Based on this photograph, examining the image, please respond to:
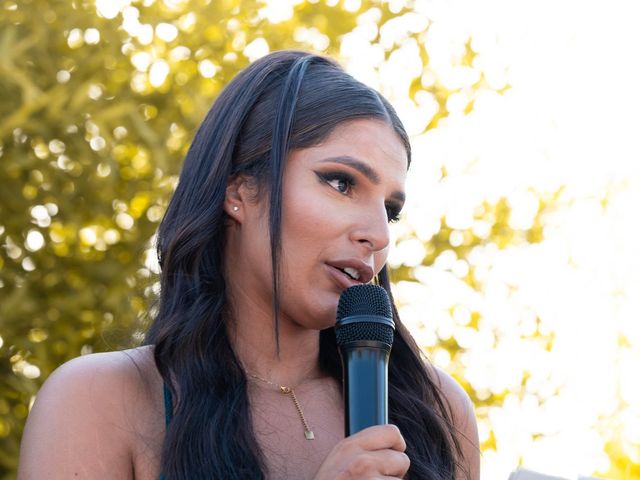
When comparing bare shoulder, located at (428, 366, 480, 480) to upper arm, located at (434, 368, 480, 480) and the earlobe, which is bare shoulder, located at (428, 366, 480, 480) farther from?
the earlobe

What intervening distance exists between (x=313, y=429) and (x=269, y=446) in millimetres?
173

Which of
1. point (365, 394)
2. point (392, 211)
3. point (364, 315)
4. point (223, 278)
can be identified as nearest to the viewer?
point (365, 394)

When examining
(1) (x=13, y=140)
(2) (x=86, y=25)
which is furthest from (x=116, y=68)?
(1) (x=13, y=140)

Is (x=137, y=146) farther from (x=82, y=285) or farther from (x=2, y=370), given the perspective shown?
(x=2, y=370)

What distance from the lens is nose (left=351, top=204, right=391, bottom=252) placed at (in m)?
2.93

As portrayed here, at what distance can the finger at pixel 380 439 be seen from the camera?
2.34 m

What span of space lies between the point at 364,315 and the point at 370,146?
2.15ft

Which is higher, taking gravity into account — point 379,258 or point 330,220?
point 330,220

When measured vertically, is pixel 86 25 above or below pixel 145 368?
above

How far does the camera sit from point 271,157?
121 inches

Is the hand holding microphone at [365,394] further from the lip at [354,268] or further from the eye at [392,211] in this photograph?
the eye at [392,211]

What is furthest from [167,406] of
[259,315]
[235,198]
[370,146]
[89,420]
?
[370,146]

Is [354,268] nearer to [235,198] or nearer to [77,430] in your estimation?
[235,198]

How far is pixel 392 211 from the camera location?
3168 mm
